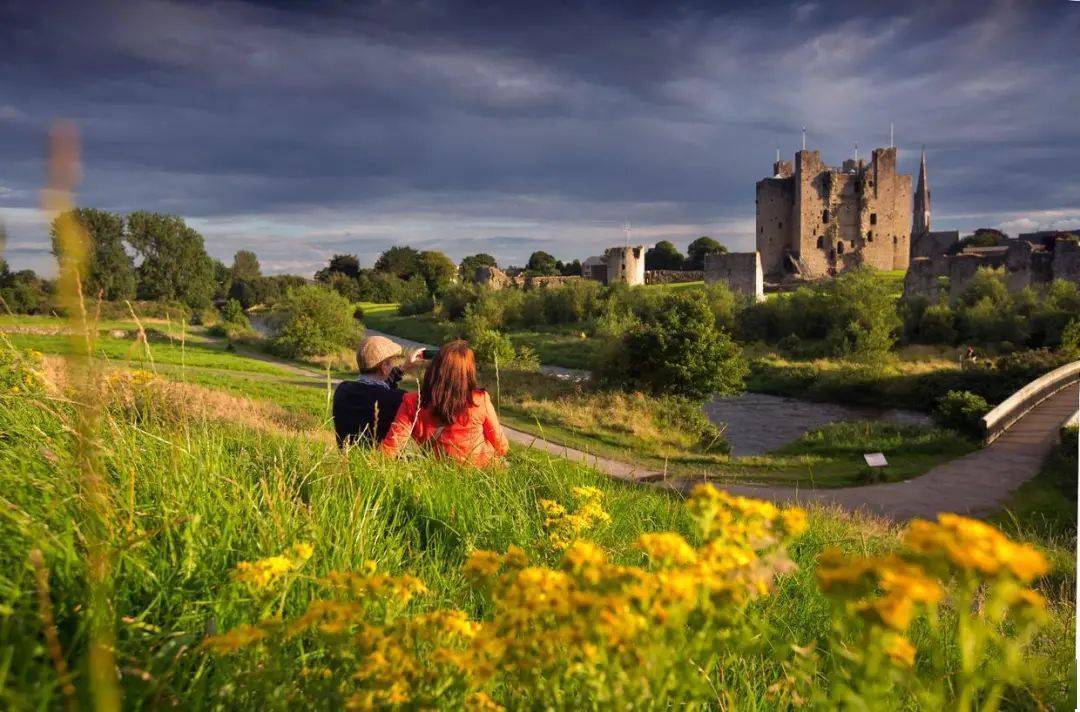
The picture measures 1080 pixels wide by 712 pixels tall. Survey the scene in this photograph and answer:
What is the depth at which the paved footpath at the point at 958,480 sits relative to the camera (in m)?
10.8

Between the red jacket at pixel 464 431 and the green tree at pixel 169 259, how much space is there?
201cm

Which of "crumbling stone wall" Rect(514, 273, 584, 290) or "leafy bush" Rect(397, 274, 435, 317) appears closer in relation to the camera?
"leafy bush" Rect(397, 274, 435, 317)

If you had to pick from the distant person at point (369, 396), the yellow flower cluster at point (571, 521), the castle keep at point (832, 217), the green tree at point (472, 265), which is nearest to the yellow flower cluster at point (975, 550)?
the yellow flower cluster at point (571, 521)

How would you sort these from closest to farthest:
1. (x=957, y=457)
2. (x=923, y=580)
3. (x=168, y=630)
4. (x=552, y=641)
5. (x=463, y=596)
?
(x=923, y=580) < (x=552, y=641) < (x=168, y=630) < (x=463, y=596) < (x=957, y=457)

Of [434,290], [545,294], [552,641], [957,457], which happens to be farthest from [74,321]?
[545,294]

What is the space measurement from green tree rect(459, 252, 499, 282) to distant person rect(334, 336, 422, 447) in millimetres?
39468

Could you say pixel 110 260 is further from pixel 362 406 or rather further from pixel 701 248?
pixel 701 248

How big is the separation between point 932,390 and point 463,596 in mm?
26696

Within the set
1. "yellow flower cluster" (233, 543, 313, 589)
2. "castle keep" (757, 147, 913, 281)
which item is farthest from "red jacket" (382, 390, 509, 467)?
"castle keep" (757, 147, 913, 281)

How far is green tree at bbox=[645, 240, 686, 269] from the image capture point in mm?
77062

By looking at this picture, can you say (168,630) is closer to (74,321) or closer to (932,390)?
(74,321)

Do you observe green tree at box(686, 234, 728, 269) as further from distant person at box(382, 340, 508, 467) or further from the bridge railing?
distant person at box(382, 340, 508, 467)

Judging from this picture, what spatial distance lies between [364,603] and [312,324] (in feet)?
85.7

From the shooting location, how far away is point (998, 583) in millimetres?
975
